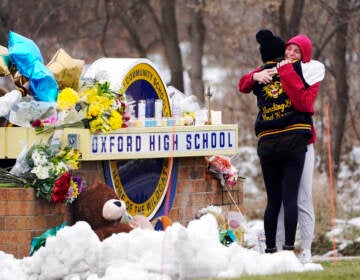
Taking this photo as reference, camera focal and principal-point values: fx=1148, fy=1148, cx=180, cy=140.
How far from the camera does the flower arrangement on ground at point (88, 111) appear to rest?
29.5ft

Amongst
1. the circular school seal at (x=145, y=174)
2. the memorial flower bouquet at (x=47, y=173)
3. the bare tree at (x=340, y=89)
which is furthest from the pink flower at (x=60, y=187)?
the bare tree at (x=340, y=89)

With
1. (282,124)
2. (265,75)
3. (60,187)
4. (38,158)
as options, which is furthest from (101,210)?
(265,75)

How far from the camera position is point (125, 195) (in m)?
9.74

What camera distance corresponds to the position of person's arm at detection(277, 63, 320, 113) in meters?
8.82

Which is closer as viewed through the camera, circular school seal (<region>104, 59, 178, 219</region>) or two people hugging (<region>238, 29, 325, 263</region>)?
two people hugging (<region>238, 29, 325, 263</region>)

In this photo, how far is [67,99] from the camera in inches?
359

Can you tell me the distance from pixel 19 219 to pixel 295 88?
2332 mm

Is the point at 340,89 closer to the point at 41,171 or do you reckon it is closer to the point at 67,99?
the point at 67,99

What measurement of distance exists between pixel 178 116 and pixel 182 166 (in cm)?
44

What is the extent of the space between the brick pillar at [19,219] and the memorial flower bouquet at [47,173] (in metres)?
0.10

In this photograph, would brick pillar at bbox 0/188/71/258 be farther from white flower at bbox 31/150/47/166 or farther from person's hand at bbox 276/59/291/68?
person's hand at bbox 276/59/291/68

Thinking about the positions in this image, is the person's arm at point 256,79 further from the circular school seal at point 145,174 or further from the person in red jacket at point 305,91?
the circular school seal at point 145,174

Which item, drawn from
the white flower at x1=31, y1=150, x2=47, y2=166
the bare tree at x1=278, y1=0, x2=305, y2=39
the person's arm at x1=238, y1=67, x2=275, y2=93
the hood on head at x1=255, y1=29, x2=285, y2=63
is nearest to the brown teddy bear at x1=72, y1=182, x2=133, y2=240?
the white flower at x1=31, y1=150, x2=47, y2=166

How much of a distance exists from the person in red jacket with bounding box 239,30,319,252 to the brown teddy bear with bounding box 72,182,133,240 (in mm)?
1170
